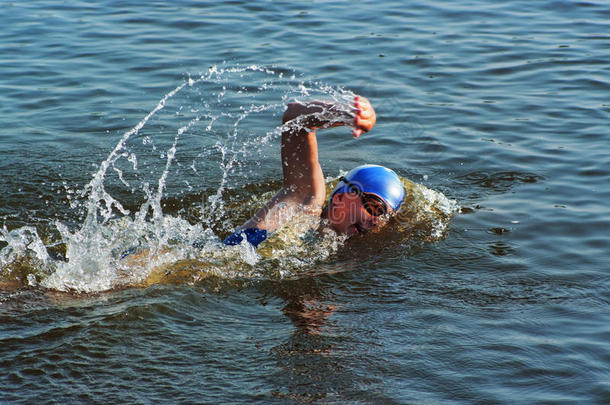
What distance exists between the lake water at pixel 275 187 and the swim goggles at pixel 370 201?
0.37 metres

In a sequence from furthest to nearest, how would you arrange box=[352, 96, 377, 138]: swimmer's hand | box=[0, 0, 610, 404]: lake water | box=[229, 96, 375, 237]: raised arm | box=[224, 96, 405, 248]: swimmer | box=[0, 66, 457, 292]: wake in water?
1. box=[0, 66, 457, 292]: wake in water
2. box=[224, 96, 405, 248]: swimmer
3. box=[229, 96, 375, 237]: raised arm
4. box=[352, 96, 377, 138]: swimmer's hand
5. box=[0, 0, 610, 404]: lake water

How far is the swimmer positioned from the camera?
5.79 m

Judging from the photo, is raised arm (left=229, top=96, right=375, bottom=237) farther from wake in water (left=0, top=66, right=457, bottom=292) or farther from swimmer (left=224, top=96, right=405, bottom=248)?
wake in water (left=0, top=66, right=457, bottom=292)

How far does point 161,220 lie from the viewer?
6.67 meters

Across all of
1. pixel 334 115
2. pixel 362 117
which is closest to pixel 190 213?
pixel 334 115

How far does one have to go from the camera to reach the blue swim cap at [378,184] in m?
Answer: 6.45

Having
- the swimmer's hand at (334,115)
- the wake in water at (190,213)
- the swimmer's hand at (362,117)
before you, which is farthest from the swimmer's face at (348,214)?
the swimmer's hand at (362,117)

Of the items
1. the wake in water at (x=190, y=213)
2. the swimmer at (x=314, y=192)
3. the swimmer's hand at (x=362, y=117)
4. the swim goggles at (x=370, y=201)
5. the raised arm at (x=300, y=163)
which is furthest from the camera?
the swim goggles at (x=370, y=201)

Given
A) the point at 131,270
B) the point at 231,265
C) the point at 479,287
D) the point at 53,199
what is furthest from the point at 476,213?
the point at 53,199

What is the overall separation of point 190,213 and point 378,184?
2.03 metres

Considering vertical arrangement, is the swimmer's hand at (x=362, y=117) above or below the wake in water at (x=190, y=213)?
above

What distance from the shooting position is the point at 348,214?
6.49m

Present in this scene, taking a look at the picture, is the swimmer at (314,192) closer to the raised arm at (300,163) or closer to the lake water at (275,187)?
the raised arm at (300,163)

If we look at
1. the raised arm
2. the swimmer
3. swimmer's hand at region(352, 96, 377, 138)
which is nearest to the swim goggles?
the swimmer
